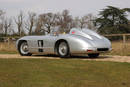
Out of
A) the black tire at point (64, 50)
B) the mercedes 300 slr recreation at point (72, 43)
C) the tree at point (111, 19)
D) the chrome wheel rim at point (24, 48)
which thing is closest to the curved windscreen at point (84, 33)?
the mercedes 300 slr recreation at point (72, 43)

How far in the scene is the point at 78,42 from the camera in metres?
10.6

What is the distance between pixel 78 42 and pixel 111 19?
3687 cm

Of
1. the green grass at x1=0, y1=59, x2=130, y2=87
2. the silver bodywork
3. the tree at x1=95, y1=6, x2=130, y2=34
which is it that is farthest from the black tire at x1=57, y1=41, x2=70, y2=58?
the tree at x1=95, y1=6, x2=130, y2=34

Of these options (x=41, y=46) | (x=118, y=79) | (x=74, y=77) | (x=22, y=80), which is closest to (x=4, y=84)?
(x=22, y=80)

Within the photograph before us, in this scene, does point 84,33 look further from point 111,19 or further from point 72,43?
point 111,19

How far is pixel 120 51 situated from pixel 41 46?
18.6 feet

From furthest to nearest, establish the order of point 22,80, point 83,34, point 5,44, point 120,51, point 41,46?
point 5,44 → point 120,51 → point 41,46 → point 83,34 → point 22,80

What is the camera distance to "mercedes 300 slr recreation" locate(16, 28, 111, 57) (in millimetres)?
10594

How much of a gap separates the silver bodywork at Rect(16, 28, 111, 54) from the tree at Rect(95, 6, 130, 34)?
33616 millimetres

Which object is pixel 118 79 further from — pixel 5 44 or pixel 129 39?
pixel 5 44

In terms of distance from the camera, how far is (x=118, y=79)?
5.52 m

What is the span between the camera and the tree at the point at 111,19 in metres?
45.3

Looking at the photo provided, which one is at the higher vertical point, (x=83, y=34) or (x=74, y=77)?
(x=83, y=34)

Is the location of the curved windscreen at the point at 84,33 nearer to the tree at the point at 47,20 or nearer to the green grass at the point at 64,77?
the green grass at the point at 64,77
